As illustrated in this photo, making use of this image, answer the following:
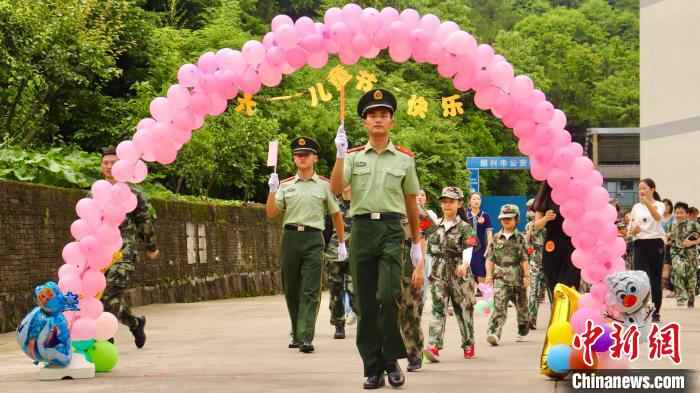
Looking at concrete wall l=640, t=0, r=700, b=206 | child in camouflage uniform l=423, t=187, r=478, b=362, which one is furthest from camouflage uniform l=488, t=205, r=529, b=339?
concrete wall l=640, t=0, r=700, b=206

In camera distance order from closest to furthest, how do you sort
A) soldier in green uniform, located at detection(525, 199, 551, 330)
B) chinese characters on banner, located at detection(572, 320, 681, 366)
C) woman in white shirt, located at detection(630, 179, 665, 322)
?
chinese characters on banner, located at detection(572, 320, 681, 366) → soldier in green uniform, located at detection(525, 199, 551, 330) → woman in white shirt, located at detection(630, 179, 665, 322)

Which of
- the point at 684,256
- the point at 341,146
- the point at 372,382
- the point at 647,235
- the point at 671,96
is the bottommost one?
the point at 372,382

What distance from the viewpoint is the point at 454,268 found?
529 inches

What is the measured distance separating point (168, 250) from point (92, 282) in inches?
554

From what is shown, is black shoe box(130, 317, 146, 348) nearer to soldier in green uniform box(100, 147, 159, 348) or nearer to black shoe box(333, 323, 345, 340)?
soldier in green uniform box(100, 147, 159, 348)

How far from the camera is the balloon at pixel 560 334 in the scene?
10.8 m

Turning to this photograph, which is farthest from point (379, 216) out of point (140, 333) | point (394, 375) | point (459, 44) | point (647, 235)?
point (647, 235)

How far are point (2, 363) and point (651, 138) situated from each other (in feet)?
89.0

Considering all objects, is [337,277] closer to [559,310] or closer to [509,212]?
[509,212]

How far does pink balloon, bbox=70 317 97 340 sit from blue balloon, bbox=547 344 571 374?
391 centimetres

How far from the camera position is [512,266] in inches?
595

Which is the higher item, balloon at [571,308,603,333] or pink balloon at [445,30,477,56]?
pink balloon at [445,30,477,56]

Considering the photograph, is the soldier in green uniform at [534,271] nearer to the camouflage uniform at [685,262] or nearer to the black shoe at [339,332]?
the black shoe at [339,332]

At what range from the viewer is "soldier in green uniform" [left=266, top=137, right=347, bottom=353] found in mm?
14164
